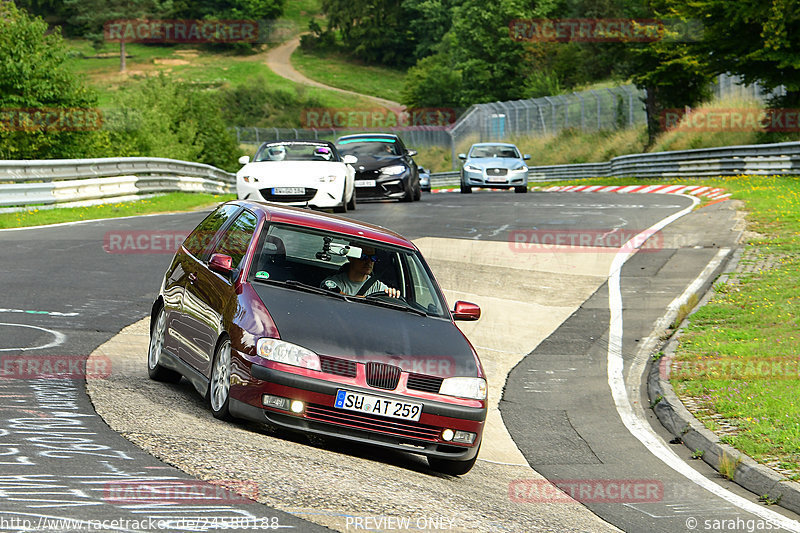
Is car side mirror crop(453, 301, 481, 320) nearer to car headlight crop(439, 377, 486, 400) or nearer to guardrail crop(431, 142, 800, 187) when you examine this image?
car headlight crop(439, 377, 486, 400)

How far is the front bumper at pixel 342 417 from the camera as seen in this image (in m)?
7.14

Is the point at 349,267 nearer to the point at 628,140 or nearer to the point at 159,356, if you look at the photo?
the point at 159,356

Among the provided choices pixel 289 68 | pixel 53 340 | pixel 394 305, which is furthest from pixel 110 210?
pixel 289 68

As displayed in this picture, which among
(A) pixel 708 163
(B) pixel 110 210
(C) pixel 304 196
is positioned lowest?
(A) pixel 708 163

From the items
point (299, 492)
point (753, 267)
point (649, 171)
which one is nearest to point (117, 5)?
point (649, 171)

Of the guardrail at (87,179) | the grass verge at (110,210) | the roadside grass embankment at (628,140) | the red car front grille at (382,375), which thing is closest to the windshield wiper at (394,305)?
the red car front grille at (382,375)

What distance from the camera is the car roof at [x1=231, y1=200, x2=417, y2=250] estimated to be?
8586 mm

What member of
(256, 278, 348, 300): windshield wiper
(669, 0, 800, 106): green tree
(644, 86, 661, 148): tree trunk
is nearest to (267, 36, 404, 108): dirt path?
(644, 86, 661, 148): tree trunk

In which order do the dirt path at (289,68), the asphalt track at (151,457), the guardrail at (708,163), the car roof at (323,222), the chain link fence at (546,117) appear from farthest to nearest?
1. the dirt path at (289,68)
2. the chain link fence at (546,117)
3. the guardrail at (708,163)
4. the car roof at (323,222)
5. the asphalt track at (151,457)

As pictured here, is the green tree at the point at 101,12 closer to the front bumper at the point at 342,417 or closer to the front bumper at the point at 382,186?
the front bumper at the point at 382,186

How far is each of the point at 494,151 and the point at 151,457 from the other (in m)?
29.2

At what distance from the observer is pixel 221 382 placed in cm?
763

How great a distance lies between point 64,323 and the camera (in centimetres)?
1099

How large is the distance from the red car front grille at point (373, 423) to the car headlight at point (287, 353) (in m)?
0.29
